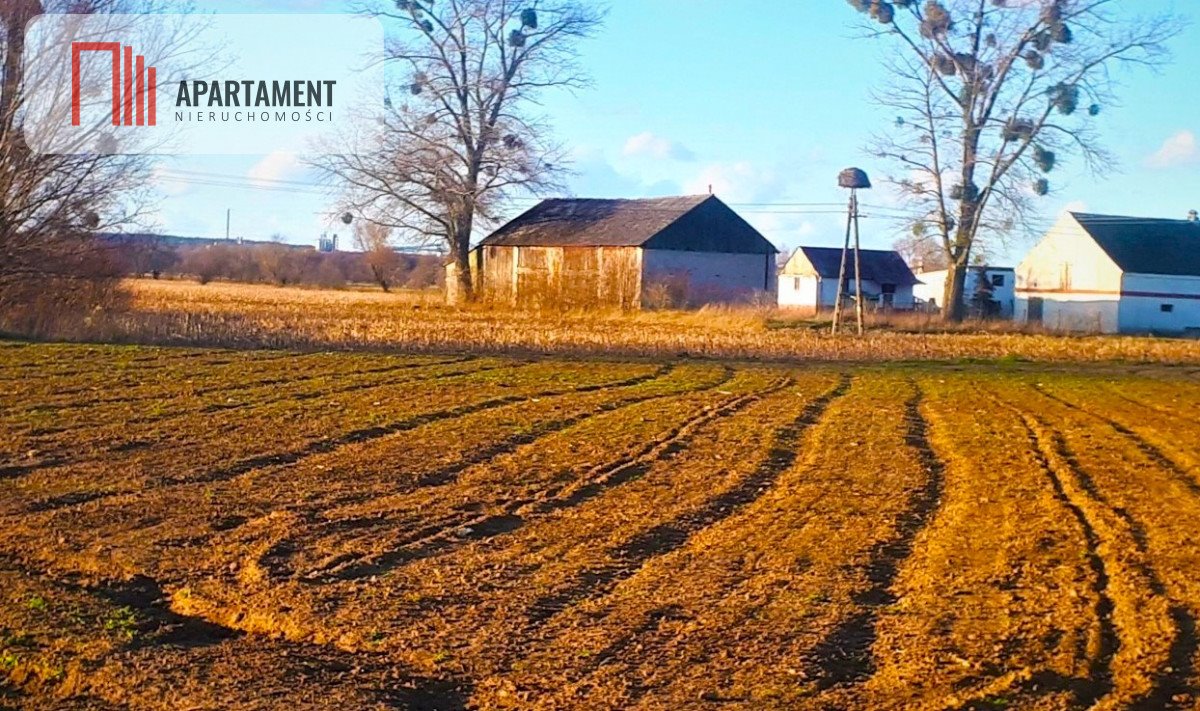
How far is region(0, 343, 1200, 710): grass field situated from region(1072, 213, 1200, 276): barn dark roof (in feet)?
127

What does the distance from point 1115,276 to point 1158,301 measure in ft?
6.59

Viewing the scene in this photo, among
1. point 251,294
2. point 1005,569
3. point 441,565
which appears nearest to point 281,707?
point 441,565

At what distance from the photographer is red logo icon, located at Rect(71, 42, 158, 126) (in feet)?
83.9

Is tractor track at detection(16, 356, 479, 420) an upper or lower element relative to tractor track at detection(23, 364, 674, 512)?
upper

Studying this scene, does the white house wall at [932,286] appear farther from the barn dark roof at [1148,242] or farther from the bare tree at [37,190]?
the bare tree at [37,190]

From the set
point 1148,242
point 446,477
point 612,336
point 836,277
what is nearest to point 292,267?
point 836,277

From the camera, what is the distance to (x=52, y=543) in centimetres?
776

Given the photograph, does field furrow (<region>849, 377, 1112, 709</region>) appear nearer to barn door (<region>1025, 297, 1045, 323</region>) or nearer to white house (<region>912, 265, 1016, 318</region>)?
white house (<region>912, 265, 1016, 318</region>)

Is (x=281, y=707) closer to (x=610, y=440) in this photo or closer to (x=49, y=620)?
(x=49, y=620)

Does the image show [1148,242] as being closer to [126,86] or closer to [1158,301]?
[1158,301]

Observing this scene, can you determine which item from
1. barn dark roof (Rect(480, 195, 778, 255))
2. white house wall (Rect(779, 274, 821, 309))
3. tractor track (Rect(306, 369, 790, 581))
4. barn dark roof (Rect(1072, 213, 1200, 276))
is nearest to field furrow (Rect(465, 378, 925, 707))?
tractor track (Rect(306, 369, 790, 581))

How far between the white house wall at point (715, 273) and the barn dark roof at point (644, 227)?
32cm

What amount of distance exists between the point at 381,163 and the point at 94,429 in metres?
35.8

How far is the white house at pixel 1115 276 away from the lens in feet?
163
